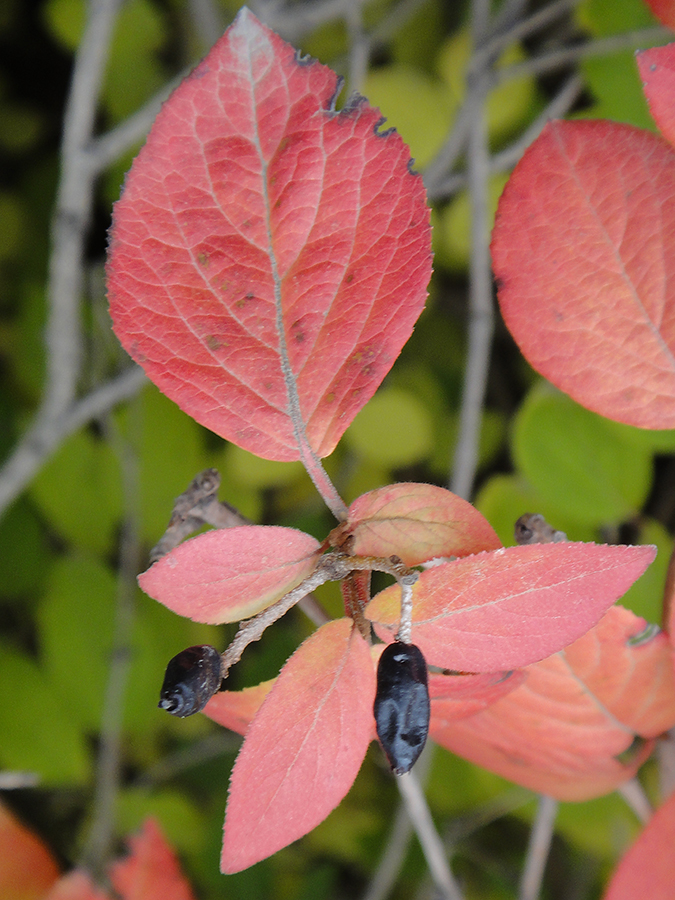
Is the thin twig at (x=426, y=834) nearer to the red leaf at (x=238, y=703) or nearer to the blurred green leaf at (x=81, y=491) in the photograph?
the red leaf at (x=238, y=703)

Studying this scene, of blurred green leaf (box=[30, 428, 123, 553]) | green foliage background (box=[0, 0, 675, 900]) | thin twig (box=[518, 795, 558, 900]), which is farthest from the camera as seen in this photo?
blurred green leaf (box=[30, 428, 123, 553])

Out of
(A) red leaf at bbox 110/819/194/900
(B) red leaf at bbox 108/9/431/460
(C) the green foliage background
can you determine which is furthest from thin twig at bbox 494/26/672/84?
(A) red leaf at bbox 110/819/194/900

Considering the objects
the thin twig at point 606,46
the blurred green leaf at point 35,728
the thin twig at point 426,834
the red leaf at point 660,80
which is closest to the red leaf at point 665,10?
the red leaf at point 660,80

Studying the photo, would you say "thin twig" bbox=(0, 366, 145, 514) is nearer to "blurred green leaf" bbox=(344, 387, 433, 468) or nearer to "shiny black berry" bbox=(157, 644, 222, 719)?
"blurred green leaf" bbox=(344, 387, 433, 468)

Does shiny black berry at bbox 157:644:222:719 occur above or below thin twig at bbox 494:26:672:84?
below

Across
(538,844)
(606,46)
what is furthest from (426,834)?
(606,46)

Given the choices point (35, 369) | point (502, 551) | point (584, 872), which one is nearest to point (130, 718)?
point (35, 369)

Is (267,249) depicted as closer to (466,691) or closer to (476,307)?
(466,691)
